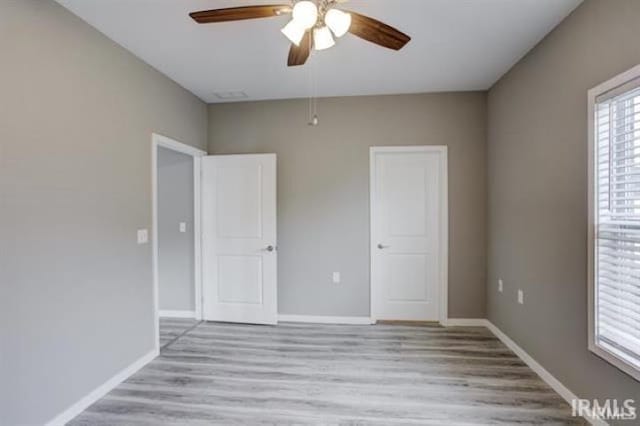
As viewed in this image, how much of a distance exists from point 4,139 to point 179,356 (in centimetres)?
214

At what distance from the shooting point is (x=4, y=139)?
1761 mm

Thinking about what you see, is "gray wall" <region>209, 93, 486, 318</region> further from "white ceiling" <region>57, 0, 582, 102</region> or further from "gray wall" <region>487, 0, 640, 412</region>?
"gray wall" <region>487, 0, 640, 412</region>

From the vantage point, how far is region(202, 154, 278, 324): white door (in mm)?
3779

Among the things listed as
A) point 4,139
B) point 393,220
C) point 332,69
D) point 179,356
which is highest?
point 332,69

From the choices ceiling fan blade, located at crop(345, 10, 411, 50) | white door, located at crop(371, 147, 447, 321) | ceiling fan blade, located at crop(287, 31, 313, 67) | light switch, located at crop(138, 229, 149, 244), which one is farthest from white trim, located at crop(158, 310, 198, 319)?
ceiling fan blade, located at crop(345, 10, 411, 50)

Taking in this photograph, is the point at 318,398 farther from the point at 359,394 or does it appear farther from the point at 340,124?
the point at 340,124

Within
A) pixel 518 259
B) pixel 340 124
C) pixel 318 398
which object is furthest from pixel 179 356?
pixel 518 259

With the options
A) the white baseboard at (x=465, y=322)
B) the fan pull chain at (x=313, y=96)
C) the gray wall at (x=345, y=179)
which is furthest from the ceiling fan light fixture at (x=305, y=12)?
the white baseboard at (x=465, y=322)

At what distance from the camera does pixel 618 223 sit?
188 cm

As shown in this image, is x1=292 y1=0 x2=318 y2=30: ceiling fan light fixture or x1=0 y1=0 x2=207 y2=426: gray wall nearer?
x1=292 y1=0 x2=318 y2=30: ceiling fan light fixture

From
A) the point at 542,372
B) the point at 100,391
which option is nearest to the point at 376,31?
the point at 542,372

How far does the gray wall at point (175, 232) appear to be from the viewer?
398 cm

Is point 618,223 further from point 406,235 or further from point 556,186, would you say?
point 406,235

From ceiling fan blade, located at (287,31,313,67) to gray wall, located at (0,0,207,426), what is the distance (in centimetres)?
145
